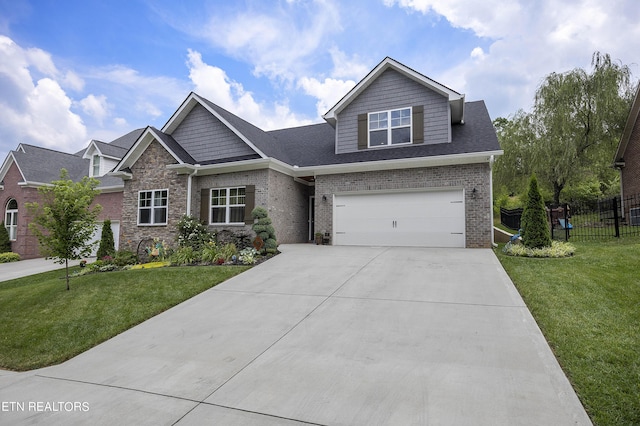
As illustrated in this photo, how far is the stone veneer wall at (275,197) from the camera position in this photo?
13.0 meters

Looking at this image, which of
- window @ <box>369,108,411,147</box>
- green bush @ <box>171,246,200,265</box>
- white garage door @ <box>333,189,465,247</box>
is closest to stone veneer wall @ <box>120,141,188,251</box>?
green bush @ <box>171,246,200,265</box>

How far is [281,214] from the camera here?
13.7m

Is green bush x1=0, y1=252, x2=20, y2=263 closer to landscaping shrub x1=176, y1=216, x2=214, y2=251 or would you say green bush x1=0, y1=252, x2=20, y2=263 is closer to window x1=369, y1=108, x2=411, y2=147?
landscaping shrub x1=176, y1=216, x2=214, y2=251

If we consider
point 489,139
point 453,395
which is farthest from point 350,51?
point 453,395

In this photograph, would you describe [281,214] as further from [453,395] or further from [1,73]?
[1,73]

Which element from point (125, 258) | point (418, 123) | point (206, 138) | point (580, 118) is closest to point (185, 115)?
point (206, 138)

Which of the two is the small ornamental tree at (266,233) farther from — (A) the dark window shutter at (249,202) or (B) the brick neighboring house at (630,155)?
(B) the brick neighboring house at (630,155)

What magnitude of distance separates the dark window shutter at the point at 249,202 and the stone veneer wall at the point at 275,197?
5.1 inches

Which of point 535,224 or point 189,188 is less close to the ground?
point 189,188

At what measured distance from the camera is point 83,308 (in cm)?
712

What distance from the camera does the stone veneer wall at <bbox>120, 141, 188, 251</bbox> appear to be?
1370 centimetres

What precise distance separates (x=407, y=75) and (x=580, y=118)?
12953 mm

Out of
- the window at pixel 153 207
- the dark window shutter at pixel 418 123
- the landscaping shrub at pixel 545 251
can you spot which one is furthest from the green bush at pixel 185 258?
the landscaping shrub at pixel 545 251

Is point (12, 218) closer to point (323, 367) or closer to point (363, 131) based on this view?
point (363, 131)
